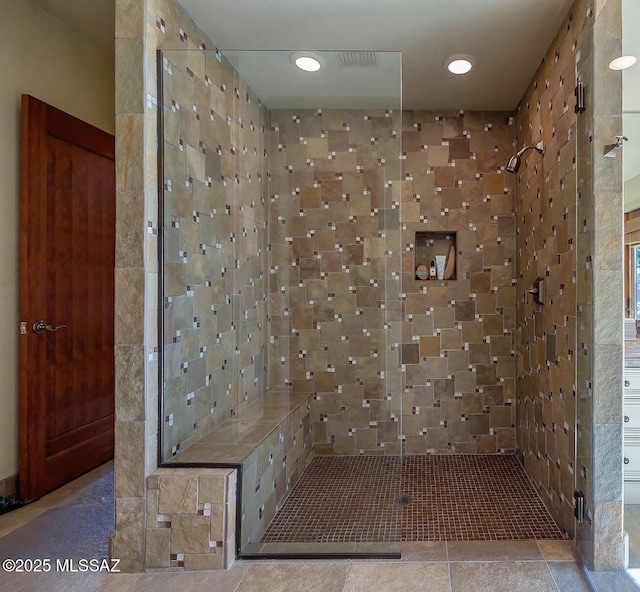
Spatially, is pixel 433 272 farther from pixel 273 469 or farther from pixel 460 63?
pixel 273 469

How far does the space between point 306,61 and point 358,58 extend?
0.24 metres

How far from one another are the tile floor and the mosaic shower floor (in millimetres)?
104

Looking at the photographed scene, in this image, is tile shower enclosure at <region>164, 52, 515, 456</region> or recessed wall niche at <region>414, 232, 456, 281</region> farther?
recessed wall niche at <region>414, 232, 456, 281</region>

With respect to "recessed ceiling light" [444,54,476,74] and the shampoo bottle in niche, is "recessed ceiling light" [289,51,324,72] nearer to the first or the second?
"recessed ceiling light" [444,54,476,74]

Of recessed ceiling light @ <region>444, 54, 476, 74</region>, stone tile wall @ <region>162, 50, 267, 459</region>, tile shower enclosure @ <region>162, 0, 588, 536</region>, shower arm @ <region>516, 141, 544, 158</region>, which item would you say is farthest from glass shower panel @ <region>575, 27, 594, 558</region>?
stone tile wall @ <region>162, 50, 267, 459</region>

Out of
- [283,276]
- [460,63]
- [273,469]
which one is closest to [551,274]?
[460,63]

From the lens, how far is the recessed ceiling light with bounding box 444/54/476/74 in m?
2.14

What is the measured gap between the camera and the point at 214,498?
1.51m

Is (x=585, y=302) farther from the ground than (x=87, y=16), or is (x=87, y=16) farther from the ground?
(x=87, y=16)

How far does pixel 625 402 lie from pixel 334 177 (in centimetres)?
154

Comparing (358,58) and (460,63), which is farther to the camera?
(460,63)

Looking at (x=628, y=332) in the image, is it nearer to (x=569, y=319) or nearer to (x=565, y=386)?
(x=569, y=319)

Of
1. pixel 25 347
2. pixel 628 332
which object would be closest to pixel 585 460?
pixel 628 332

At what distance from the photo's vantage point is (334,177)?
1882 mm
